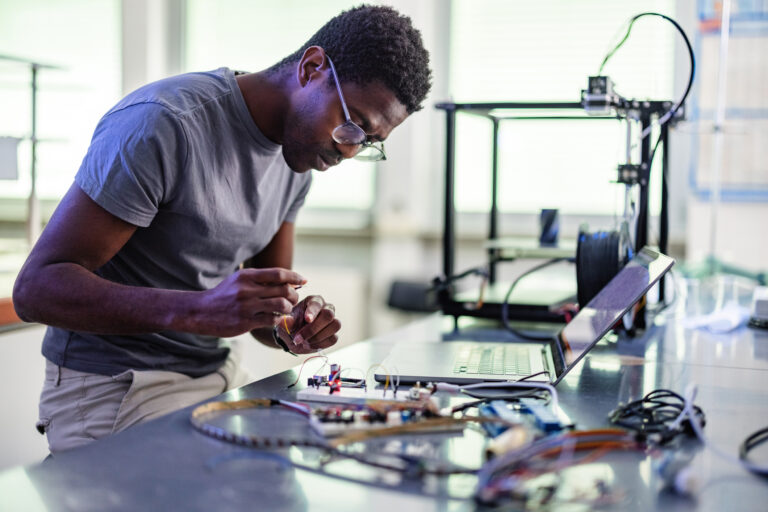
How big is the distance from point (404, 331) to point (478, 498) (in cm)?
99

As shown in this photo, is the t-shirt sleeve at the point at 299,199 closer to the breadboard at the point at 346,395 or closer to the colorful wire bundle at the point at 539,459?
the breadboard at the point at 346,395

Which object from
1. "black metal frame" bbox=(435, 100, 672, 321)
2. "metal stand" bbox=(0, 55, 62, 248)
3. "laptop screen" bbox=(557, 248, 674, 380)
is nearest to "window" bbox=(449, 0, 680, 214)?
"black metal frame" bbox=(435, 100, 672, 321)

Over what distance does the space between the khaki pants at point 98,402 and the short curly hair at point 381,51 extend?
0.60m

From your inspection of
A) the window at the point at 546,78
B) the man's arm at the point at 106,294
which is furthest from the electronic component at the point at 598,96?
the window at the point at 546,78

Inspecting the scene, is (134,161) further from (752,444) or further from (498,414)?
(752,444)

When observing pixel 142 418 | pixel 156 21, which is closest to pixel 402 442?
pixel 142 418

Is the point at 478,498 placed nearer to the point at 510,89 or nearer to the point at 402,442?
the point at 402,442

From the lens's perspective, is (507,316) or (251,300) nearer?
(251,300)

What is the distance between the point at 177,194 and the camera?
4.02ft

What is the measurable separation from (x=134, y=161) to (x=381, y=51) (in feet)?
1.39

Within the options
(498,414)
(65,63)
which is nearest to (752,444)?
(498,414)

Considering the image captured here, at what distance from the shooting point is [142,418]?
124cm

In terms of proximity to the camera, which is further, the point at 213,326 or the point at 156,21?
the point at 156,21

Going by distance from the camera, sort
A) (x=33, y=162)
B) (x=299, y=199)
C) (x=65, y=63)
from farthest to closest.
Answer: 1. (x=65, y=63)
2. (x=33, y=162)
3. (x=299, y=199)
